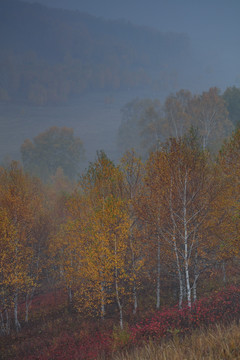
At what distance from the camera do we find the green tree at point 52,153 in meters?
85.6

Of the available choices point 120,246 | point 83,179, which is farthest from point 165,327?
point 83,179

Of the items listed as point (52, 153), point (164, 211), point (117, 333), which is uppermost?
point (52, 153)

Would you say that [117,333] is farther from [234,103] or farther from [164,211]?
[234,103]

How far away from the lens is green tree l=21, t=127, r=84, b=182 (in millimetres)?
85562

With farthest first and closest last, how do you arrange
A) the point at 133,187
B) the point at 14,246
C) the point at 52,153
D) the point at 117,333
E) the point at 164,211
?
the point at 52,153 < the point at 14,246 < the point at 133,187 < the point at 164,211 < the point at 117,333

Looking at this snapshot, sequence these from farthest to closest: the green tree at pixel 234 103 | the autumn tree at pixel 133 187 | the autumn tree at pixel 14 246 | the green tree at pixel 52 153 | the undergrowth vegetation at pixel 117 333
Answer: the green tree at pixel 52 153 → the green tree at pixel 234 103 → the autumn tree at pixel 14 246 → the autumn tree at pixel 133 187 → the undergrowth vegetation at pixel 117 333

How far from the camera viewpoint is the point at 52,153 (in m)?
88.6

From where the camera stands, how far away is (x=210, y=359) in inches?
179

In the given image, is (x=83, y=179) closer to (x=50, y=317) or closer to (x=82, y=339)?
(x=82, y=339)

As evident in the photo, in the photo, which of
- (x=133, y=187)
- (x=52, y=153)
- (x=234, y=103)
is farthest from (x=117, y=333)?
(x=52, y=153)

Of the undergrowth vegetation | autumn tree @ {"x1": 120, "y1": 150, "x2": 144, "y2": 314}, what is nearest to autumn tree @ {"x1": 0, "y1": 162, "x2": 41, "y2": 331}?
the undergrowth vegetation

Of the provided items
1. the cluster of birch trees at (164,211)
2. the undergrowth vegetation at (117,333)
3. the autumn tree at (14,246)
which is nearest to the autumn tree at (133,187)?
the cluster of birch trees at (164,211)

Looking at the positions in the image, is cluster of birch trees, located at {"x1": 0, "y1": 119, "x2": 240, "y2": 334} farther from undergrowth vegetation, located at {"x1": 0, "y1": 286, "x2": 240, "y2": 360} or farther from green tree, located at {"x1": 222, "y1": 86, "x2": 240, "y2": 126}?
green tree, located at {"x1": 222, "y1": 86, "x2": 240, "y2": 126}

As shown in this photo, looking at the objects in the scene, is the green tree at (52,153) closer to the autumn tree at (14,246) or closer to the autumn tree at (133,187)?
the autumn tree at (14,246)
